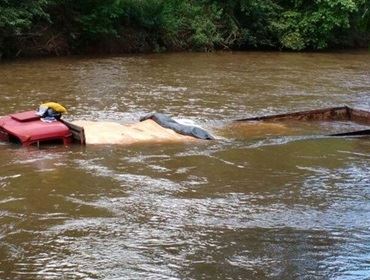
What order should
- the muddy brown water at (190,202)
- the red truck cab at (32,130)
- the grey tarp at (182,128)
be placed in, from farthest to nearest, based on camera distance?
the grey tarp at (182,128) → the red truck cab at (32,130) → the muddy brown water at (190,202)

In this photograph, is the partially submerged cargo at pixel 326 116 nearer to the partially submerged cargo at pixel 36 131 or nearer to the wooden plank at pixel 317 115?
the wooden plank at pixel 317 115

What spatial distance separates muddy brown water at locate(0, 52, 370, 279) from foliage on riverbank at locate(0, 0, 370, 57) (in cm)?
830

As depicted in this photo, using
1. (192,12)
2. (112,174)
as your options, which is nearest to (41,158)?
(112,174)

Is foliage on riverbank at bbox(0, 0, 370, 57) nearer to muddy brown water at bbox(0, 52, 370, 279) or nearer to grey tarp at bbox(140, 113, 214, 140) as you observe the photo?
muddy brown water at bbox(0, 52, 370, 279)

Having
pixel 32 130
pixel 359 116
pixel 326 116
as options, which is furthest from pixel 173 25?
pixel 32 130

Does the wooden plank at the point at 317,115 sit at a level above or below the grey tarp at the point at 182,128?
below

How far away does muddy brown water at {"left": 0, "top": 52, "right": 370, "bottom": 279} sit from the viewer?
5.55m

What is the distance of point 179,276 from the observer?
527cm

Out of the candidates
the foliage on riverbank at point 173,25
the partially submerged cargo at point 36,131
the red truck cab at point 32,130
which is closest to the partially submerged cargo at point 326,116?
the partially submerged cargo at point 36,131

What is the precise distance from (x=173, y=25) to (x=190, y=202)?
19852 millimetres

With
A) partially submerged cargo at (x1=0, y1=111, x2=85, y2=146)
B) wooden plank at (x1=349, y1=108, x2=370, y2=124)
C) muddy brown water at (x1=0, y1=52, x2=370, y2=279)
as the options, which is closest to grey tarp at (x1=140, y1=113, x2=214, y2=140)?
muddy brown water at (x1=0, y1=52, x2=370, y2=279)

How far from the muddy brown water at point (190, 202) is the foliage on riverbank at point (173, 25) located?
27.2 ft

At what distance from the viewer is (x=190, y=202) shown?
738cm

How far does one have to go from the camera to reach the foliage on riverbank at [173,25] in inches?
895
